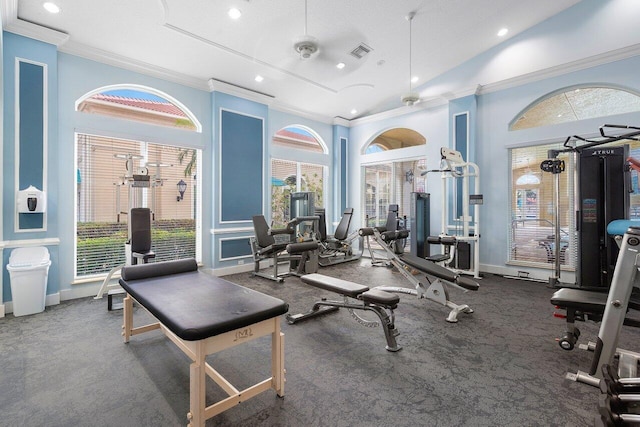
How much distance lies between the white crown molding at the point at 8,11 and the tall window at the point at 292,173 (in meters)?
4.00

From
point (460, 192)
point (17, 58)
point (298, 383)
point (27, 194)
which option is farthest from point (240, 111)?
point (298, 383)

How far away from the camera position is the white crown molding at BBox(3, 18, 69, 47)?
11.4ft

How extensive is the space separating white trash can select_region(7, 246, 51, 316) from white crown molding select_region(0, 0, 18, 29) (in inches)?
99.0

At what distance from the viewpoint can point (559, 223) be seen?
4492 mm

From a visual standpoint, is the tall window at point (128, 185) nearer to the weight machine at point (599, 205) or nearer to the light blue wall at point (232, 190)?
the light blue wall at point (232, 190)

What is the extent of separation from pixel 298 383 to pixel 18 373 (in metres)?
2.03

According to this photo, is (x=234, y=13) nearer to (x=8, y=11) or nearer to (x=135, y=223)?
(x=8, y=11)

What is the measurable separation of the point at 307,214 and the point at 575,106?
4.74 m

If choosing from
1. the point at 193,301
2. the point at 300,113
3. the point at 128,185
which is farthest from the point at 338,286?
the point at 300,113

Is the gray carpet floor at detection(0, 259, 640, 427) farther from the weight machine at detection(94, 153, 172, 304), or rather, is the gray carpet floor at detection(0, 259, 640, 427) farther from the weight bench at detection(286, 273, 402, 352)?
the weight machine at detection(94, 153, 172, 304)

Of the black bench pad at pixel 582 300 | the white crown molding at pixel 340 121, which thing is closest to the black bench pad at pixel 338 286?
the black bench pad at pixel 582 300

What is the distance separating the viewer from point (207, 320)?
163cm

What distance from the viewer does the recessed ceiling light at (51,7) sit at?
11.0 ft

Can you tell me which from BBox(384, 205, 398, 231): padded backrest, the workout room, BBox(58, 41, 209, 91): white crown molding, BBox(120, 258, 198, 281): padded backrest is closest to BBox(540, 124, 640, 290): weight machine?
the workout room
